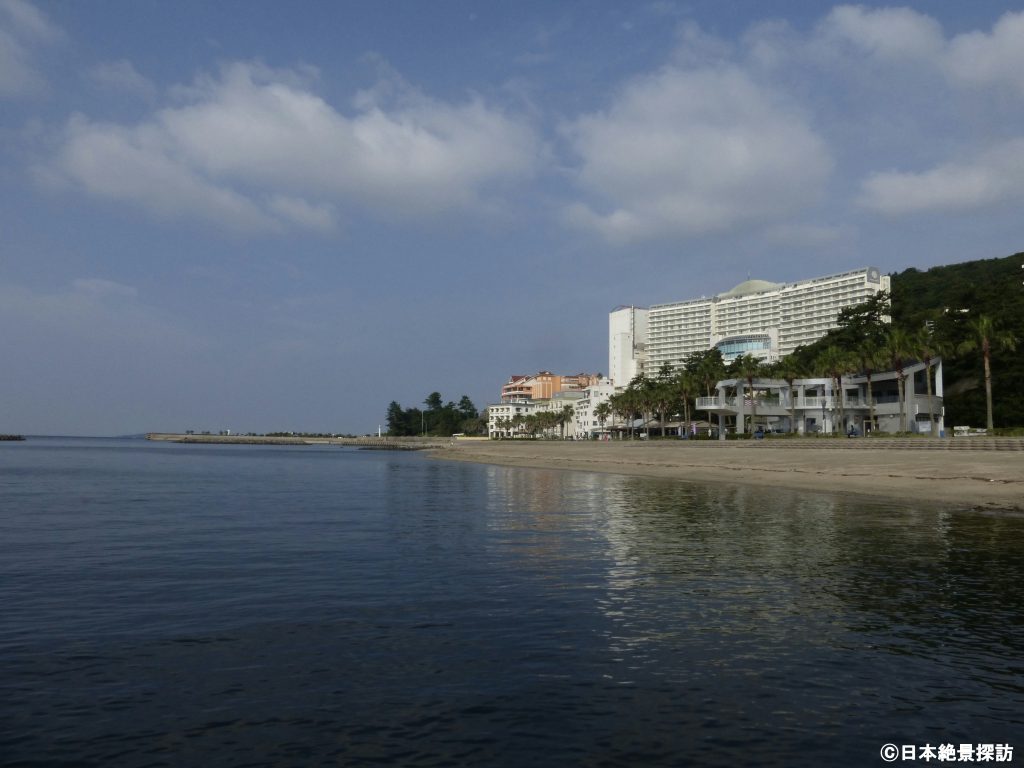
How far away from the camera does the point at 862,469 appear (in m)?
47.8

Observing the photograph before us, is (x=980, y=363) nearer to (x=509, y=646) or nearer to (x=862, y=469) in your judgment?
(x=862, y=469)

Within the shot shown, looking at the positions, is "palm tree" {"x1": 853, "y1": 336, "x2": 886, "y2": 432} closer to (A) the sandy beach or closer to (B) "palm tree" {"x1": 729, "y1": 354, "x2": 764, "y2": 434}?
(B) "palm tree" {"x1": 729, "y1": 354, "x2": 764, "y2": 434}

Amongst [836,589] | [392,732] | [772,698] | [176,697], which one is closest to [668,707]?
[772,698]

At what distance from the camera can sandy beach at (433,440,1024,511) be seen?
35500 millimetres

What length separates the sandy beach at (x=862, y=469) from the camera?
1398 inches

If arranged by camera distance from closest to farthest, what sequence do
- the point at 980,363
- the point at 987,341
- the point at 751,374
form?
the point at 987,341 → the point at 980,363 → the point at 751,374

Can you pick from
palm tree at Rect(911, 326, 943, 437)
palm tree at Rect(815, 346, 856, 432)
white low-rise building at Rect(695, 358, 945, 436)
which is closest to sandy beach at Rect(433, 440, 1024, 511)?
palm tree at Rect(911, 326, 943, 437)

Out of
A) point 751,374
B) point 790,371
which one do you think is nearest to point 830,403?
point 790,371

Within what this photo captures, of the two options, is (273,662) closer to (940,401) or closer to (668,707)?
(668,707)

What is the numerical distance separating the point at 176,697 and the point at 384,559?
34.1 feet

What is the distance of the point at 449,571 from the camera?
18.2 m

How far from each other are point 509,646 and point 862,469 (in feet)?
139

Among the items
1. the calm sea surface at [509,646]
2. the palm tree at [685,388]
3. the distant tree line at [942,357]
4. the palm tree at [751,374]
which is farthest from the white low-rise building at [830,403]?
the calm sea surface at [509,646]

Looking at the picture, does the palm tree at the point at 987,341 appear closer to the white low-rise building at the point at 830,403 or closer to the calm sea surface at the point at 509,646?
the white low-rise building at the point at 830,403
